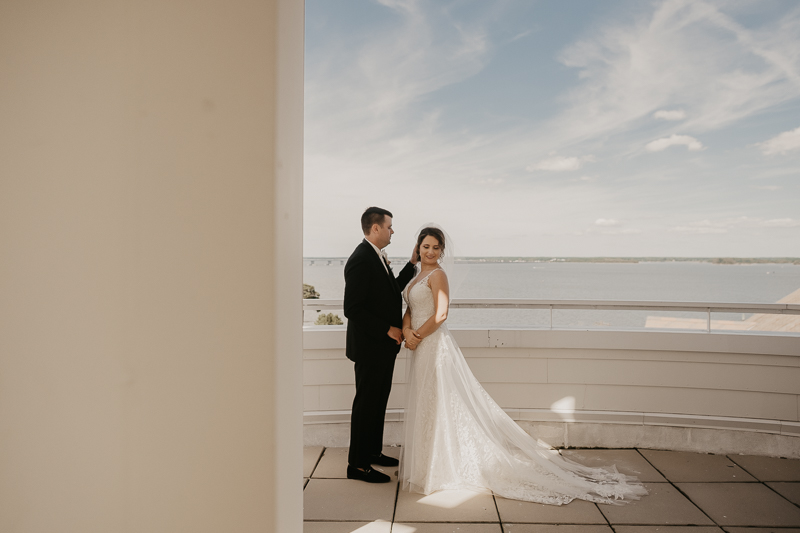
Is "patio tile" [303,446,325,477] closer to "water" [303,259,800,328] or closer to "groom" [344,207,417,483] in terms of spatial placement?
"groom" [344,207,417,483]

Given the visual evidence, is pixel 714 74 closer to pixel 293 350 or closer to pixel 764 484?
pixel 764 484

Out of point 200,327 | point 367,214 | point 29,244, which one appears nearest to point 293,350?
point 200,327

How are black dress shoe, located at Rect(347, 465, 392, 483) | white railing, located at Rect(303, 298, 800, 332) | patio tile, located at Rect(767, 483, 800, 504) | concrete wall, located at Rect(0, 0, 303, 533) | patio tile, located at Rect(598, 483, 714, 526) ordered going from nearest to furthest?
concrete wall, located at Rect(0, 0, 303, 533) < patio tile, located at Rect(598, 483, 714, 526) < patio tile, located at Rect(767, 483, 800, 504) < black dress shoe, located at Rect(347, 465, 392, 483) < white railing, located at Rect(303, 298, 800, 332)

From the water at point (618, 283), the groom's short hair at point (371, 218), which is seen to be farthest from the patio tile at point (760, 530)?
the water at point (618, 283)

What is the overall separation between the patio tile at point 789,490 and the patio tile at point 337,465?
2.48m

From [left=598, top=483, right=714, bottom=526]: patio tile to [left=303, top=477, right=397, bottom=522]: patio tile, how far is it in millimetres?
1296

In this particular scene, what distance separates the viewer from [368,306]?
9.30 ft

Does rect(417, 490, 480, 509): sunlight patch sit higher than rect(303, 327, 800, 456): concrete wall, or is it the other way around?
rect(303, 327, 800, 456): concrete wall

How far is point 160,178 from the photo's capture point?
578mm

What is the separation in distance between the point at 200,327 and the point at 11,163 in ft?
1.19

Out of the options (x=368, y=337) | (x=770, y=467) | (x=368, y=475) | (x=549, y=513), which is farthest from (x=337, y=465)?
(x=770, y=467)

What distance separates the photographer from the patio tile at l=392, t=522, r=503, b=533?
2174 millimetres

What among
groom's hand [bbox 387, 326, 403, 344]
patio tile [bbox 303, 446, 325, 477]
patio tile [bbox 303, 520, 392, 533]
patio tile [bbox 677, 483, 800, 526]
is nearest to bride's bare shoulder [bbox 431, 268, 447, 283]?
groom's hand [bbox 387, 326, 403, 344]

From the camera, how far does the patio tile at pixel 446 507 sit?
2291 mm
